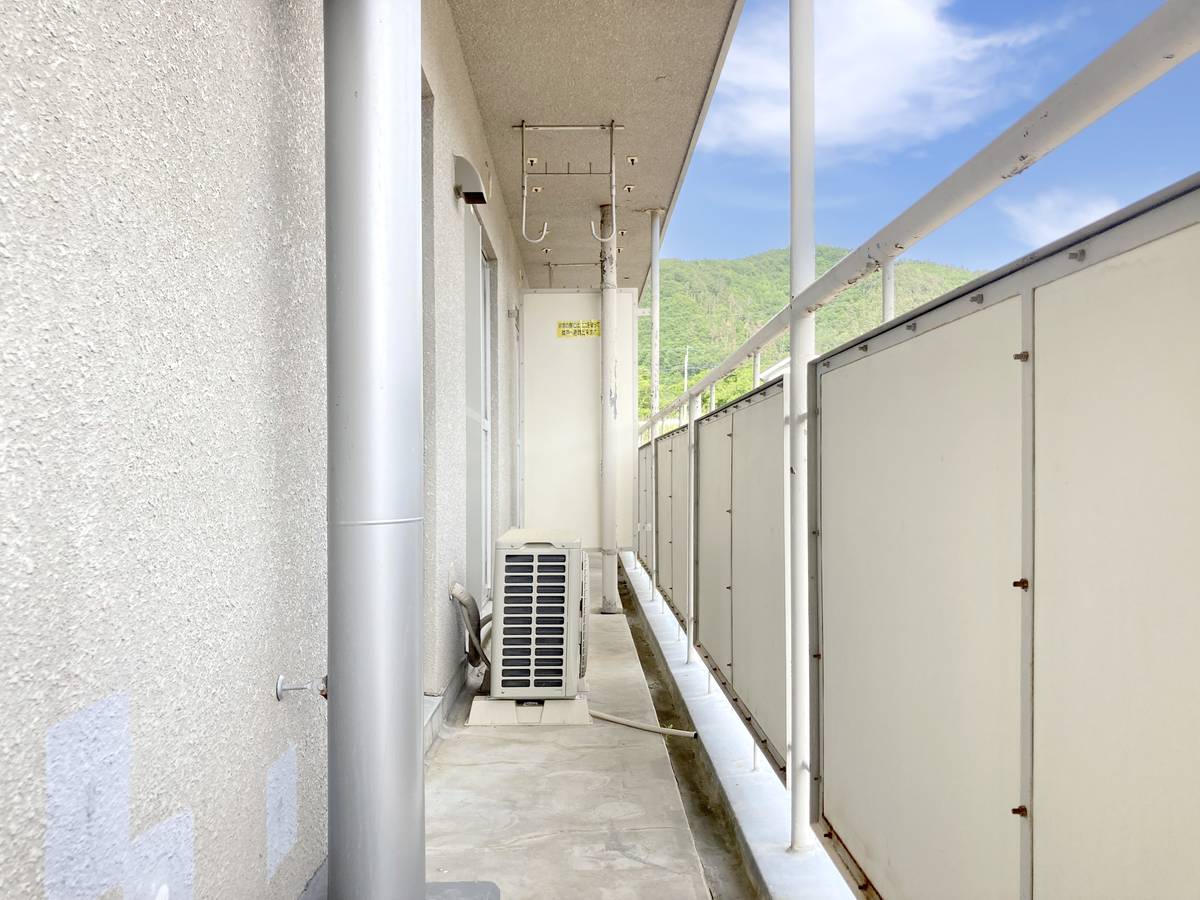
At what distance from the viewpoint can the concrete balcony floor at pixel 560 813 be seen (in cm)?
194

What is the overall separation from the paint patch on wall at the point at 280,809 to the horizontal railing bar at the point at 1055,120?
4.60 ft

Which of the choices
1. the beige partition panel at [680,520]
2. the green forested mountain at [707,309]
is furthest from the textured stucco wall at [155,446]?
the green forested mountain at [707,309]

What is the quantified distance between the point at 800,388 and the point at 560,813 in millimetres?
1473

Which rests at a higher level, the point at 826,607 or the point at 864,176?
the point at 864,176

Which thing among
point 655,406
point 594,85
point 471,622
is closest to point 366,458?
point 471,622

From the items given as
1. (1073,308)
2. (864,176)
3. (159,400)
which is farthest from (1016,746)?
(864,176)

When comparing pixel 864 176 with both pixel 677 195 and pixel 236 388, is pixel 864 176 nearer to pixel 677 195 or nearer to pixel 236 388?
pixel 677 195

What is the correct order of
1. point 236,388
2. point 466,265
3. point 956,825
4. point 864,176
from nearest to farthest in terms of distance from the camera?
point 956,825, point 236,388, point 466,265, point 864,176

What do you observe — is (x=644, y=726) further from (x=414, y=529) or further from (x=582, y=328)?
(x=582, y=328)

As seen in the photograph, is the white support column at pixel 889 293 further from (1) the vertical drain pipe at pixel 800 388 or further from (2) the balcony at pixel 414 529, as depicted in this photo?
(1) the vertical drain pipe at pixel 800 388

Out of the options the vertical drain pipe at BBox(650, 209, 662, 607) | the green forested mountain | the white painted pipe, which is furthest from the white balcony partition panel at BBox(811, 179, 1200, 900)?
the green forested mountain

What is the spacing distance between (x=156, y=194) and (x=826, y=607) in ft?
4.44

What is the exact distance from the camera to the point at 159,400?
1038mm

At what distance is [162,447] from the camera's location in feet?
3.44
